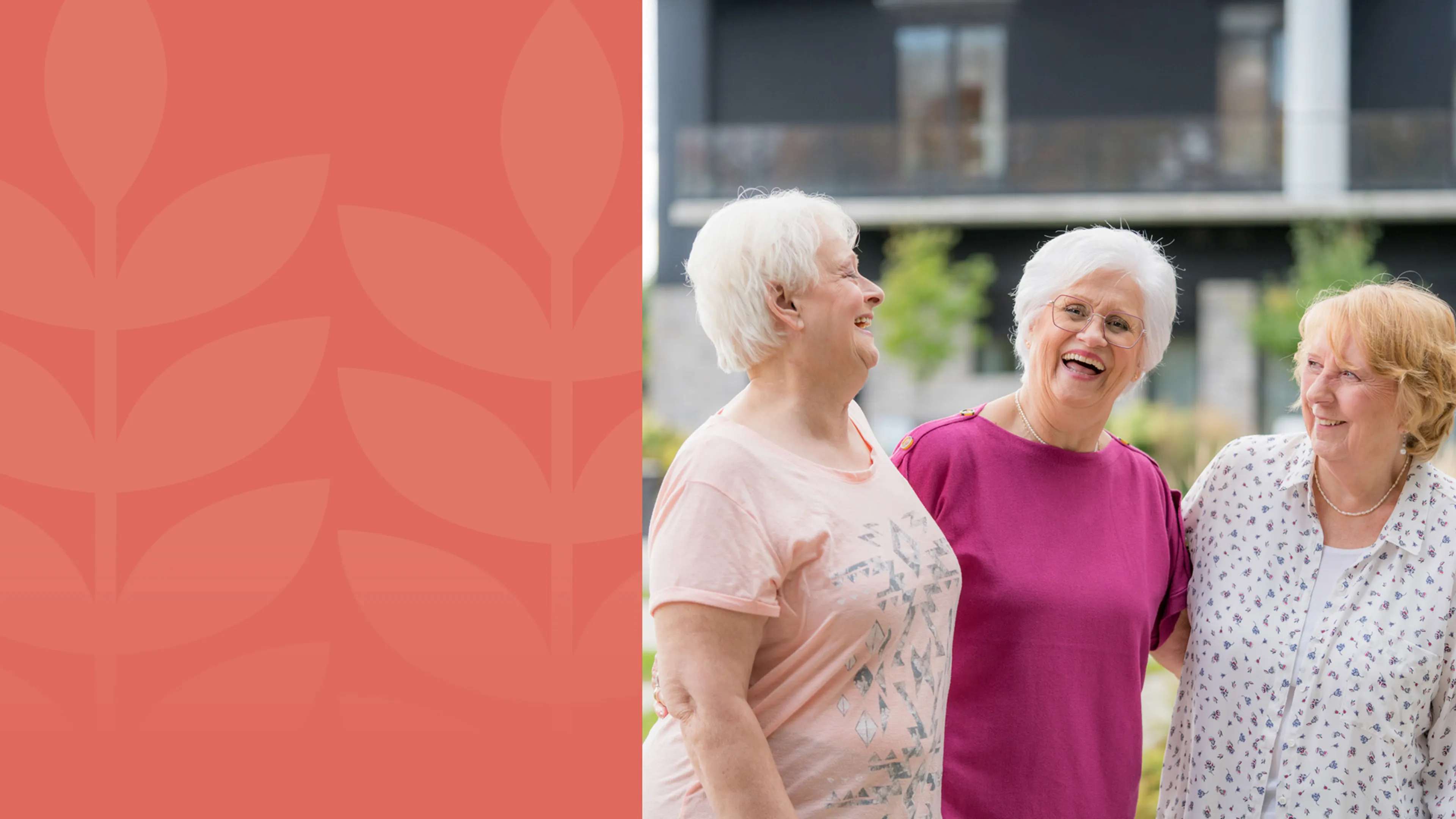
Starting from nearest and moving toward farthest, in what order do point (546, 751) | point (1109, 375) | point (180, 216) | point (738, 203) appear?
point (738, 203)
point (1109, 375)
point (180, 216)
point (546, 751)

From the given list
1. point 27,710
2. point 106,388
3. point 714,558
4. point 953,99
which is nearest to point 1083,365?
point 714,558

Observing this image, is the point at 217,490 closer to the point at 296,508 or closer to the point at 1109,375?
the point at 296,508

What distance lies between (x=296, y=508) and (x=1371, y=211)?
14.7 metres

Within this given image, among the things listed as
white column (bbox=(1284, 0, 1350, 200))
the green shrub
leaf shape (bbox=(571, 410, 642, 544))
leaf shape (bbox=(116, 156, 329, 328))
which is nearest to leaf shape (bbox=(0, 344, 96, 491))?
leaf shape (bbox=(116, 156, 329, 328))

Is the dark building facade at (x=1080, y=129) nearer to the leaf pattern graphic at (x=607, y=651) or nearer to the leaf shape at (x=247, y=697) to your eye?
the leaf pattern graphic at (x=607, y=651)

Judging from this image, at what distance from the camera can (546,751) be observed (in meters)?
4.74

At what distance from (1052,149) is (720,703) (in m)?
14.7

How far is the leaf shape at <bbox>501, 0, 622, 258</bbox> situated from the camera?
13.6 feet

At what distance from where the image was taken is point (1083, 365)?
99.9 inches

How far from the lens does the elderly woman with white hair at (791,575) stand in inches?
73.9

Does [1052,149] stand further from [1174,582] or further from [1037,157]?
[1174,582]

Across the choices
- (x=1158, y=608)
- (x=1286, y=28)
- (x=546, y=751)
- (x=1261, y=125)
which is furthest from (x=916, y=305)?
(x=1158, y=608)

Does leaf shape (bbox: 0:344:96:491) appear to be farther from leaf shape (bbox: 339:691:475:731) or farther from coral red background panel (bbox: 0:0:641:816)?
leaf shape (bbox: 339:691:475:731)

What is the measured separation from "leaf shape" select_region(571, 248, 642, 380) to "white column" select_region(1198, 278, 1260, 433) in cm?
1278
